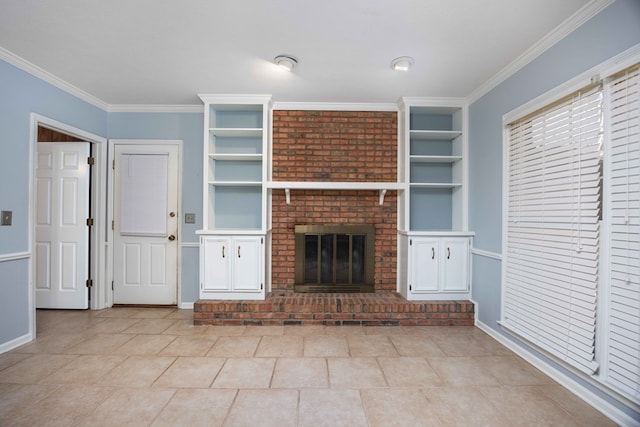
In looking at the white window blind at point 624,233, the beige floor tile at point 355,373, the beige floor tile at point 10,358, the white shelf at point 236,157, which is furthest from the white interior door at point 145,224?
the white window blind at point 624,233

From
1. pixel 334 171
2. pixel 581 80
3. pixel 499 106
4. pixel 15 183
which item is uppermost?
pixel 499 106

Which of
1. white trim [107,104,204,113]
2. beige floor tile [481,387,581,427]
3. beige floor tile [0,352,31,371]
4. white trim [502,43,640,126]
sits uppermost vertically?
white trim [107,104,204,113]

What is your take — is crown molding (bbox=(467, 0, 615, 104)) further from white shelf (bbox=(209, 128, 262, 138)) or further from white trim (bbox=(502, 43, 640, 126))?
white shelf (bbox=(209, 128, 262, 138))

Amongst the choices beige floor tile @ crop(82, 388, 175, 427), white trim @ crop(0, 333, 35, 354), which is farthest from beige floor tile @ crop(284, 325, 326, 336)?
white trim @ crop(0, 333, 35, 354)

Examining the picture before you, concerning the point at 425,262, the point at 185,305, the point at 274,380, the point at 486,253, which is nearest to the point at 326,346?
the point at 274,380

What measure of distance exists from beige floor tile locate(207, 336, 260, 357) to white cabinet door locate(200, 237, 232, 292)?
0.62 meters

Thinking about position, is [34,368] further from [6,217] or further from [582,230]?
[582,230]

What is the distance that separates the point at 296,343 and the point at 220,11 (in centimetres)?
267

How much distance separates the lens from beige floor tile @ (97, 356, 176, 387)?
2.02 metres

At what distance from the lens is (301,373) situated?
7.03ft

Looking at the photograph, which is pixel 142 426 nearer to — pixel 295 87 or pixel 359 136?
pixel 295 87

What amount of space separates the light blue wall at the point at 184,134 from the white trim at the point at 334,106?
109 cm

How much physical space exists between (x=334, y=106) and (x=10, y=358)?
151 inches

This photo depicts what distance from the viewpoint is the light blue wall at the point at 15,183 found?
2.43 meters
